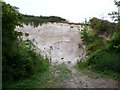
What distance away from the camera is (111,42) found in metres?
14.3

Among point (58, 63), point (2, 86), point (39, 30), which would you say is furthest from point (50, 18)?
point (2, 86)

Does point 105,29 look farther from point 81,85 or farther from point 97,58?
point 81,85

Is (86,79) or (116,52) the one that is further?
(116,52)

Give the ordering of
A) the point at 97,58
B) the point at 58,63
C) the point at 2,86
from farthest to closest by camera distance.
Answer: the point at 58,63
the point at 97,58
the point at 2,86

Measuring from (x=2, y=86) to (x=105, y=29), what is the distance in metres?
6.89

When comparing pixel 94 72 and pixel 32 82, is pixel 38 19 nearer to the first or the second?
pixel 94 72

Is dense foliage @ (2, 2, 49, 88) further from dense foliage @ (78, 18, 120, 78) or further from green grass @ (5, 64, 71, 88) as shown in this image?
dense foliage @ (78, 18, 120, 78)

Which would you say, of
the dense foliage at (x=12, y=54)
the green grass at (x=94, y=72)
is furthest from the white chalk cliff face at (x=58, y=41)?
the dense foliage at (x=12, y=54)

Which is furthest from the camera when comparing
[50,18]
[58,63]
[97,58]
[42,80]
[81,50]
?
[50,18]

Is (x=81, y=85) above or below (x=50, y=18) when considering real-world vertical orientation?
below

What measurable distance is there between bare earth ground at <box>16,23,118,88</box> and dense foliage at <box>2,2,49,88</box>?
0.88m

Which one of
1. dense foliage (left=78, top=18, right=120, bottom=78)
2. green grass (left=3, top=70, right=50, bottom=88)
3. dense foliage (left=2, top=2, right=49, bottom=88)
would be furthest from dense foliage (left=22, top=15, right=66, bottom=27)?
green grass (left=3, top=70, right=50, bottom=88)

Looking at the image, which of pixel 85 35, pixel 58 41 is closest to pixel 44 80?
pixel 85 35

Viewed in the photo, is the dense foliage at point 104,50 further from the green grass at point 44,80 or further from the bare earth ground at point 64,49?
the green grass at point 44,80
